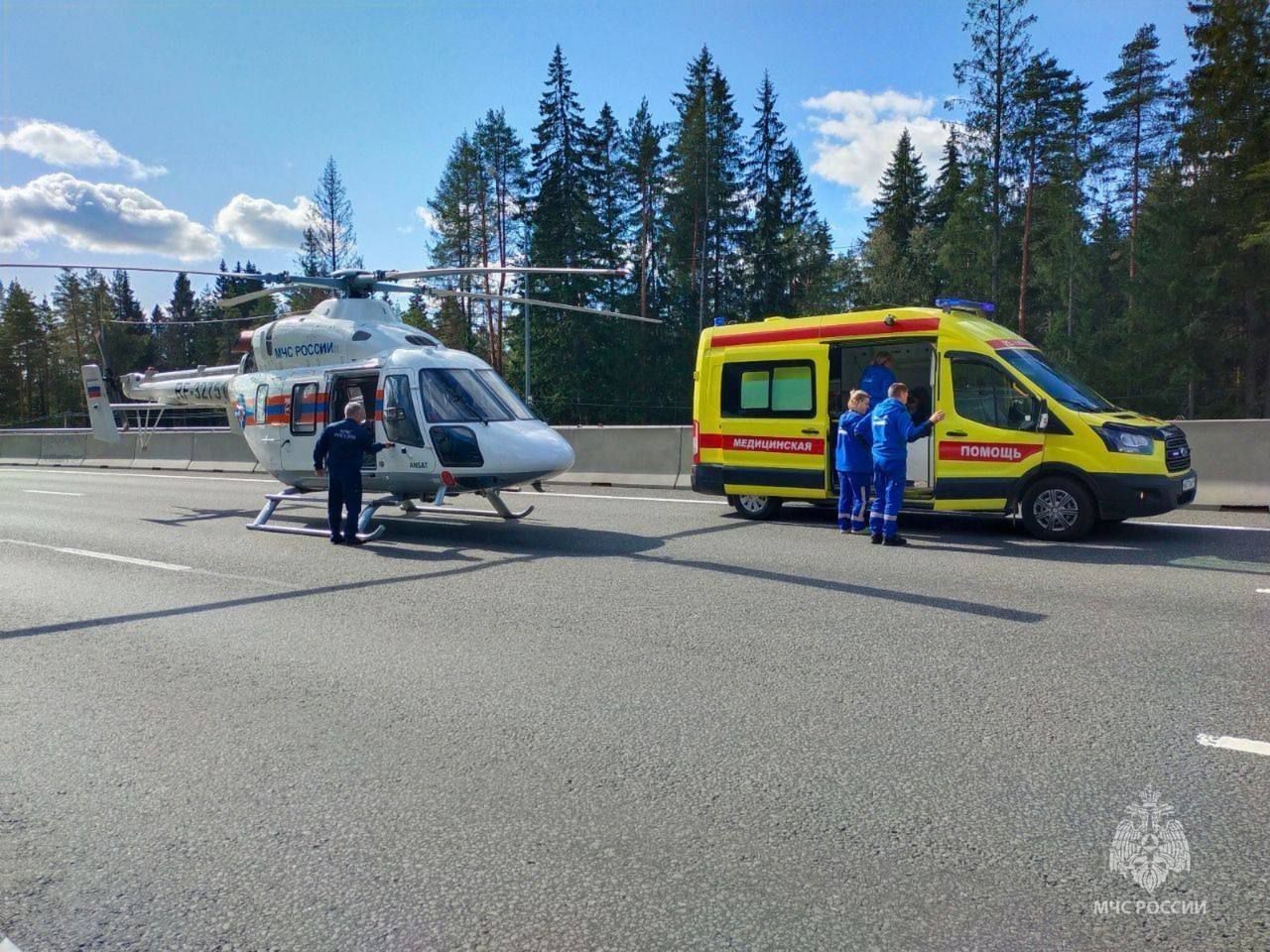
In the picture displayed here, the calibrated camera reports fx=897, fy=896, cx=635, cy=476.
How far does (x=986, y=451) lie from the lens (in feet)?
32.2

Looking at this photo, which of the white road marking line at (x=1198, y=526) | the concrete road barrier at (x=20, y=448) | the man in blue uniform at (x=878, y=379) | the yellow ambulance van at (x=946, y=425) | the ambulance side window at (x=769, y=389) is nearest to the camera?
the yellow ambulance van at (x=946, y=425)

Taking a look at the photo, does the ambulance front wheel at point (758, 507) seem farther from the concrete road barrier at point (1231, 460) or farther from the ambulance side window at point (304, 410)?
the ambulance side window at point (304, 410)

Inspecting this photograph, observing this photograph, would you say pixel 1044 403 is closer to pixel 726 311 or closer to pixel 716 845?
pixel 716 845

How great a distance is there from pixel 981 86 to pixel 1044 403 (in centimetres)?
3406

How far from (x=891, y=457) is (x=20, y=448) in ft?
110

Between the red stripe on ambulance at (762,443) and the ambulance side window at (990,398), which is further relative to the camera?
the red stripe on ambulance at (762,443)

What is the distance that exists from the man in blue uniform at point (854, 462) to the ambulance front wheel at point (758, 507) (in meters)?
1.55

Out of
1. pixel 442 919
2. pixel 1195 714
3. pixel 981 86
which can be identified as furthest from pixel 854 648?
pixel 981 86

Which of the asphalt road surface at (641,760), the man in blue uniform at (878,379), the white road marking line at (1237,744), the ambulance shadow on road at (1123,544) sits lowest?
the asphalt road surface at (641,760)

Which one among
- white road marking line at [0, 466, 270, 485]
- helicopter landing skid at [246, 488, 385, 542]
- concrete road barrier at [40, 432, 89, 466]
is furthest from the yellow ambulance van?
concrete road barrier at [40, 432, 89, 466]

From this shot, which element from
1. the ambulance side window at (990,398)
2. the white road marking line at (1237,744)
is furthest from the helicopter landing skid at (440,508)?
the white road marking line at (1237,744)

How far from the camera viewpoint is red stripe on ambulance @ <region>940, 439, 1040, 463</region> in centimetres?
956

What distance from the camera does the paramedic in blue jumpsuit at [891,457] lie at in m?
9.43

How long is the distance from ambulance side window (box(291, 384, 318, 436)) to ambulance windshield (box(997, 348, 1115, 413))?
8.58 metres
